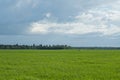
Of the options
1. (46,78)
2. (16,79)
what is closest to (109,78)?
(46,78)

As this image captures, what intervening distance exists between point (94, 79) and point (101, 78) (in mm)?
703

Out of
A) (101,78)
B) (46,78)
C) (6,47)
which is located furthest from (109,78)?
(6,47)

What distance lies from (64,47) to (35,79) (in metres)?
178

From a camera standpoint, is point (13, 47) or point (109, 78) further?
point (13, 47)

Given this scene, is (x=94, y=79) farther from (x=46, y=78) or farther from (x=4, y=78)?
(x=4, y=78)

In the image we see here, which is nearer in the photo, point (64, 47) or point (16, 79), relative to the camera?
point (16, 79)

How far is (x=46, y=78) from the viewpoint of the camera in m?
20.2

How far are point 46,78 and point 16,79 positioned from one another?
6.38ft

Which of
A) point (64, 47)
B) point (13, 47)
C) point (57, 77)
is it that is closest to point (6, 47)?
point (13, 47)

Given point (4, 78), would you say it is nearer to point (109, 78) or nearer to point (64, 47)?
point (109, 78)

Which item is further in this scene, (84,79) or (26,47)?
(26,47)

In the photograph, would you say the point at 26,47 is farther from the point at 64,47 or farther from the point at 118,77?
the point at 118,77

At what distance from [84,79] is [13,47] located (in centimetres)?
17233

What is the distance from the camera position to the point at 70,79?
19.5m
